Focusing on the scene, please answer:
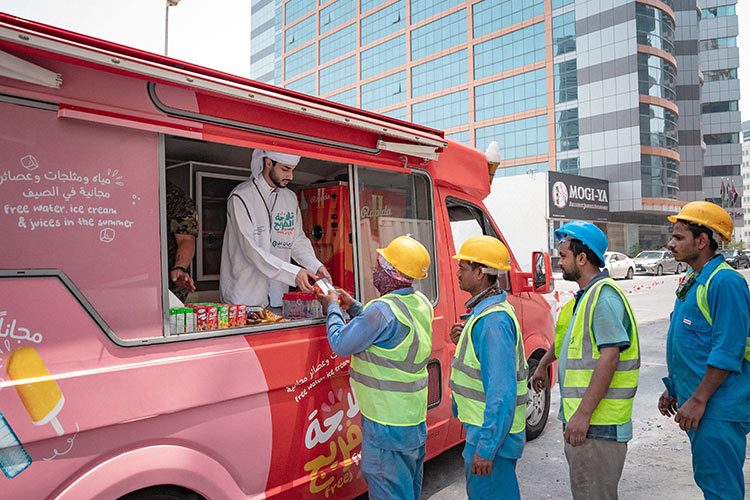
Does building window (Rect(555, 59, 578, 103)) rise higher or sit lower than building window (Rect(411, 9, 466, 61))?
lower

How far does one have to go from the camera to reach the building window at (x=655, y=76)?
108ft

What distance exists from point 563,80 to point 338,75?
78.6ft

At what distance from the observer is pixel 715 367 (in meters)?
2.43

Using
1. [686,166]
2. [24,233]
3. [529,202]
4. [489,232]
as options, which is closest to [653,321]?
[489,232]

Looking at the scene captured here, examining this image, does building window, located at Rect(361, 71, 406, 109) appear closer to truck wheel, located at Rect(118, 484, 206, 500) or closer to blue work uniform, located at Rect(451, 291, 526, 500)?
blue work uniform, located at Rect(451, 291, 526, 500)

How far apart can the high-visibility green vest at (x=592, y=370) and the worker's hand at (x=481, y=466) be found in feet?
1.65

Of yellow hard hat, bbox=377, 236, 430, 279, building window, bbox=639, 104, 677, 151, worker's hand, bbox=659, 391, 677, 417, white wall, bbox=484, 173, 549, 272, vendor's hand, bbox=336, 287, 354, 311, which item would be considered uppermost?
building window, bbox=639, 104, 677, 151

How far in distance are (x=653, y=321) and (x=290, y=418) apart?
11.3 m

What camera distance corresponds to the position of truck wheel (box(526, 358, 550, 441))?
4508 millimetres

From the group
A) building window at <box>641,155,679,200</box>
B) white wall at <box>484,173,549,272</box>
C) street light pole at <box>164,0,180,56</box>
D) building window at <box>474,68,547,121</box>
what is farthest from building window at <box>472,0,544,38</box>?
street light pole at <box>164,0,180,56</box>

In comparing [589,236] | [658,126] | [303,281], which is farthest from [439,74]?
[589,236]

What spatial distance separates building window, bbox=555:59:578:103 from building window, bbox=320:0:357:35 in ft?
Answer: 75.7

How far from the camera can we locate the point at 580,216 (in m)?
29.6

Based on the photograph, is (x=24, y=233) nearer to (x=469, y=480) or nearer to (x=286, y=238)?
(x=286, y=238)
